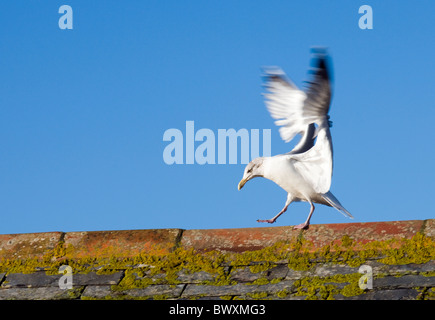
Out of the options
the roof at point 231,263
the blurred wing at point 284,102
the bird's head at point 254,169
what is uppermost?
the blurred wing at point 284,102

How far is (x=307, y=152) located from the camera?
5652 millimetres

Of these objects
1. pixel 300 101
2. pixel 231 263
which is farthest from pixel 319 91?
pixel 231 263

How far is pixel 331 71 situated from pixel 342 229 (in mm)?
1367

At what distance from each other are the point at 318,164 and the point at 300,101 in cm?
65

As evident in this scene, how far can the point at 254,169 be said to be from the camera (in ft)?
18.9

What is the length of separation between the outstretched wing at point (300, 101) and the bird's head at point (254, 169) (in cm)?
Answer: 40

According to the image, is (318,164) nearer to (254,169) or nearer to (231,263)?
(254,169)

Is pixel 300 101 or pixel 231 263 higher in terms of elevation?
pixel 300 101

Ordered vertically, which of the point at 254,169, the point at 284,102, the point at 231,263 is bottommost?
the point at 231,263

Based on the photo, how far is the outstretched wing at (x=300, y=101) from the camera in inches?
220

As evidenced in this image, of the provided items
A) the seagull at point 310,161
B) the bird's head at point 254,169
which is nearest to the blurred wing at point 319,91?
the seagull at point 310,161

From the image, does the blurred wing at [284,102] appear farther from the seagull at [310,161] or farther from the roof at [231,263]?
the roof at [231,263]

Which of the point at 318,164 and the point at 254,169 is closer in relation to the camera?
the point at 318,164
